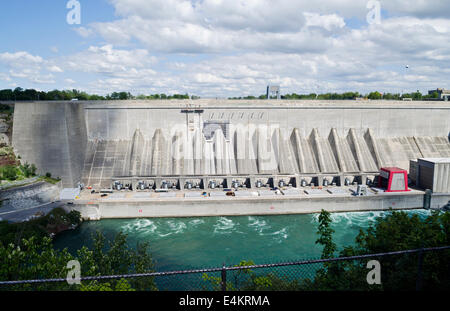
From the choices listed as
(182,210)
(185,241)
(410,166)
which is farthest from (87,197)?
(410,166)

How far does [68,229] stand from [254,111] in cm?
2703

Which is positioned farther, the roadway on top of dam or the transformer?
the roadway on top of dam

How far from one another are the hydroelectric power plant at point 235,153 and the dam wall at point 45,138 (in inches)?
4.5

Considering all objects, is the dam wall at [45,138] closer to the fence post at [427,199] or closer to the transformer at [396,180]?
the transformer at [396,180]

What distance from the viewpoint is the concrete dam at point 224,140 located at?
35.5 metres

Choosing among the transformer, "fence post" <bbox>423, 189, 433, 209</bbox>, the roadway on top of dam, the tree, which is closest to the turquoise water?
"fence post" <bbox>423, 189, 433, 209</bbox>

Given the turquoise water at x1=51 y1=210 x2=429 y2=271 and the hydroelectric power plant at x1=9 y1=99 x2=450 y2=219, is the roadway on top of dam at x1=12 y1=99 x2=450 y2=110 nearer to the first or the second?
the hydroelectric power plant at x1=9 y1=99 x2=450 y2=219

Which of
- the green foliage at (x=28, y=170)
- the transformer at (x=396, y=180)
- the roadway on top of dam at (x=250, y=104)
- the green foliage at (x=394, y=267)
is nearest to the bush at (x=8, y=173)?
the green foliage at (x=28, y=170)

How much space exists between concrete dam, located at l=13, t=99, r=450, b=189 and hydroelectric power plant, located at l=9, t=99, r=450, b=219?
5.4 inches

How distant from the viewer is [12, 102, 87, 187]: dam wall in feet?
115

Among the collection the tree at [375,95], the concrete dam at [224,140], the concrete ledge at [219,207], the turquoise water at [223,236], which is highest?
the tree at [375,95]

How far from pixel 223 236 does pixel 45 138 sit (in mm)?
23467

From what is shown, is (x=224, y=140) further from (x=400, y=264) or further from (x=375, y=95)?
(x=375, y=95)
